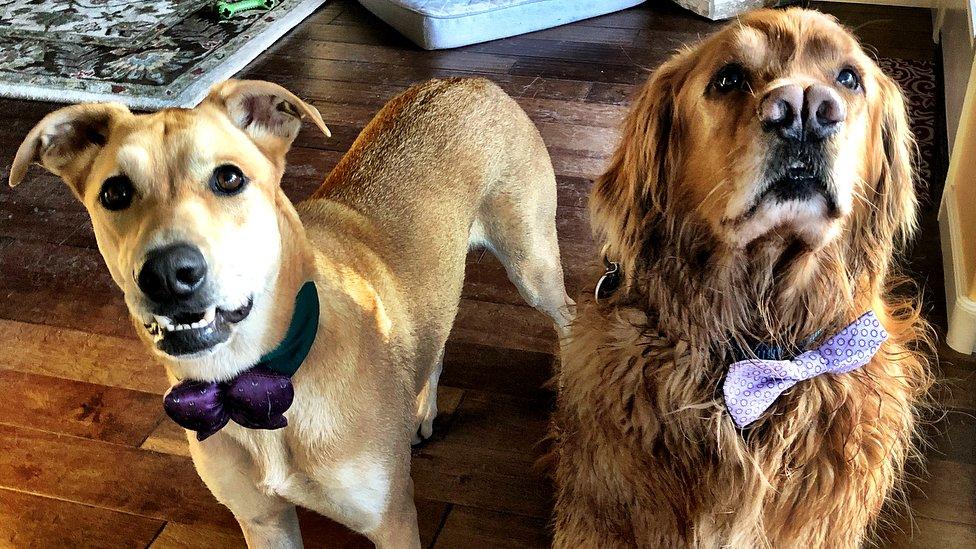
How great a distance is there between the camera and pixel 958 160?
2.54 m

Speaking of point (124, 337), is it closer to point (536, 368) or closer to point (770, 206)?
point (536, 368)

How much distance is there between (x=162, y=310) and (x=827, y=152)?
3.19 feet

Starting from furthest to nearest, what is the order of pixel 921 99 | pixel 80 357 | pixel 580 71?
pixel 580 71 → pixel 921 99 → pixel 80 357

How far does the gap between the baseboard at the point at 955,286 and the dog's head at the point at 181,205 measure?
5.86 ft

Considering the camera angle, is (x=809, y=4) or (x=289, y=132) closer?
(x=289, y=132)

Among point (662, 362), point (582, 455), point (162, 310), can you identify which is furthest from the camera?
point (582, 455)

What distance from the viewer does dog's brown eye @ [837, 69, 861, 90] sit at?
1.26m

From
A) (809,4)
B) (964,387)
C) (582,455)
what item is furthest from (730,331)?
(809,4)

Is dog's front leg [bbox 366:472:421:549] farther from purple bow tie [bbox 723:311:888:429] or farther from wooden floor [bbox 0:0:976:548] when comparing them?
purple bow tie [bbox 723:311:888:429]

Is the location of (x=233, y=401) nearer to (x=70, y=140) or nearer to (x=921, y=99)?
(x=70, y=140)

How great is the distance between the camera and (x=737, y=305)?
134cm

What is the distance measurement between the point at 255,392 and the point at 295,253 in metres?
0.24

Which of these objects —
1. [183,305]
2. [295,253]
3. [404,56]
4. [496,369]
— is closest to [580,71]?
[404,56]

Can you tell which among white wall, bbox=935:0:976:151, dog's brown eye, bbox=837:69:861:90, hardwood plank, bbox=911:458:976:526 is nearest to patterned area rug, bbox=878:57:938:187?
white wall, bbox=935:0:976:151
